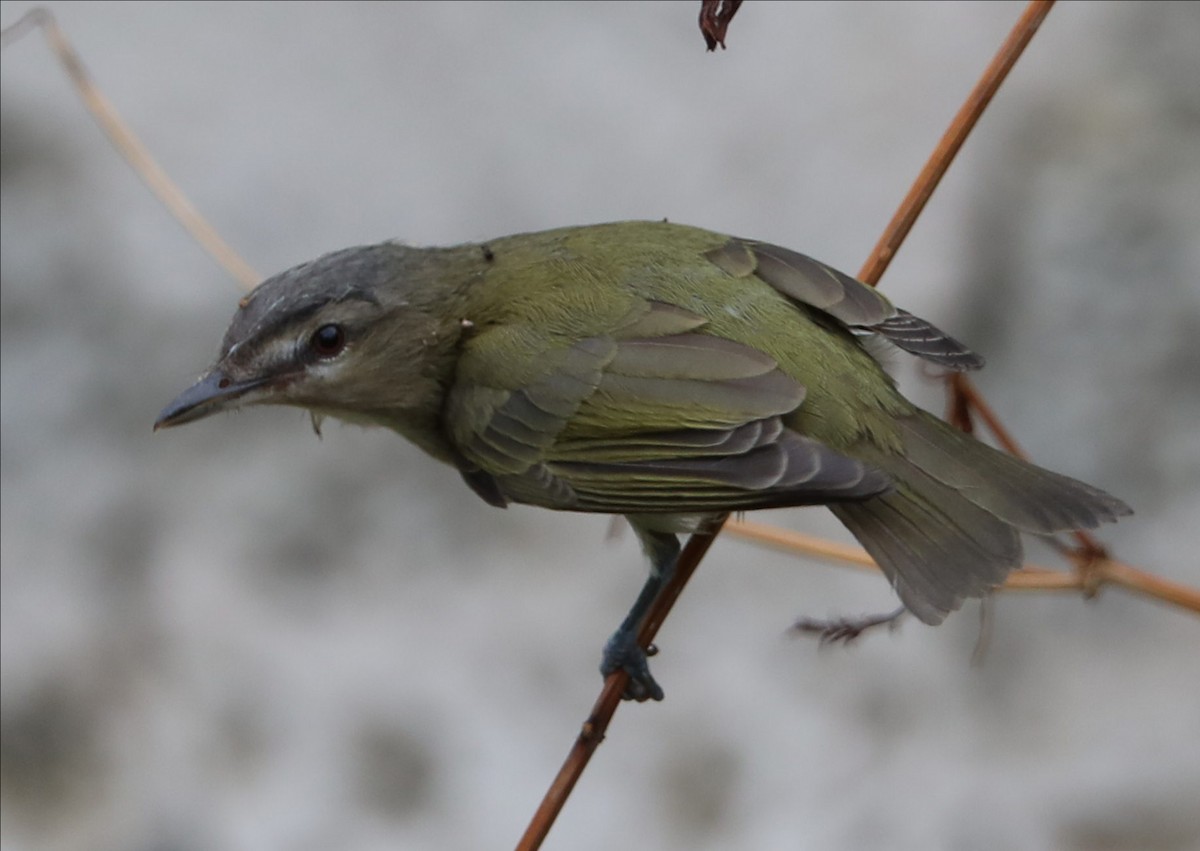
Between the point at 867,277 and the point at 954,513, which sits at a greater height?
the point at 867,277

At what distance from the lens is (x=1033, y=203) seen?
17.9ft

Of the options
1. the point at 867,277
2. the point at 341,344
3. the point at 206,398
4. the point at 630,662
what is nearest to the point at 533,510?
the point at 630,662

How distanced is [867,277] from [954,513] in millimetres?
521

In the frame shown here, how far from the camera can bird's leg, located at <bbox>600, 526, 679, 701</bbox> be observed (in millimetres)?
3500

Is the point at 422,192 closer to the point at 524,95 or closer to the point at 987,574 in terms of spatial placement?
the point at 524,95

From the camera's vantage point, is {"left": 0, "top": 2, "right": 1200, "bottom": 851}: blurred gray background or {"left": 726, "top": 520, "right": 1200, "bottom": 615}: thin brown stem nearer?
{"left": 726, "top": 520, "right": 1200, "bottom": 615}: thin brown stem

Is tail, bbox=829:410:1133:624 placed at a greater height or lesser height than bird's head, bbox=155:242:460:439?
greater

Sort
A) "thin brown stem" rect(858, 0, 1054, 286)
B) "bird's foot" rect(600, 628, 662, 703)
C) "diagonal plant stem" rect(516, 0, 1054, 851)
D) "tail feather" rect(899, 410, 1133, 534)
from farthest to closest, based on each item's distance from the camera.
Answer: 1. "bird's foot" rect(600, 628, 662, 703)
2. "tail feather" rect(899, 410, 1133, 534)
3. "thin brown stem" rect(858, 0, 1054, 286)
4. "diagonal plant stem" rect(516, 0, 1054, 851)

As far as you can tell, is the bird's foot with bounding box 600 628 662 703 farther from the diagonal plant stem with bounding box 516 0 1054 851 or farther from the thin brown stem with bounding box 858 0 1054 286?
the thin brown stem with bounding box 858 0 1054 286

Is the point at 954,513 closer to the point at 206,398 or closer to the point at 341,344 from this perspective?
the point at 341,344

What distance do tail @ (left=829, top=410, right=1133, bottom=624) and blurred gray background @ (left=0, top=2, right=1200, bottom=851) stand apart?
168 cm

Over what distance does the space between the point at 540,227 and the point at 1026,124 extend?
5.51 feet

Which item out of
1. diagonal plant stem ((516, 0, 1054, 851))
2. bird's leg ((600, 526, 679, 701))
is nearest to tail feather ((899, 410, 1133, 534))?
diagonal plant stem ((516, 0, 1054, 851))

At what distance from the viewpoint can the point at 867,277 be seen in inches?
130
